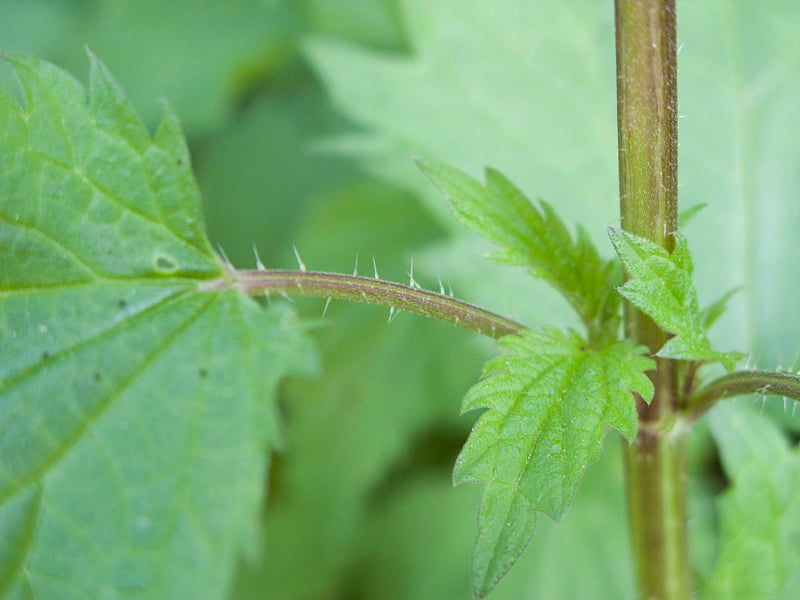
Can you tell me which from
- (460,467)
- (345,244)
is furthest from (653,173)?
(345,244)

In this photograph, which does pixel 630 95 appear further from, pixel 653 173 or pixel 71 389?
pixel 71 389

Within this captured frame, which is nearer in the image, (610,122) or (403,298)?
(403,298)

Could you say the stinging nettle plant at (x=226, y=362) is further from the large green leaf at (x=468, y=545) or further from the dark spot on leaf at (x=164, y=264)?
the large green leaf at (x=468, y=545)

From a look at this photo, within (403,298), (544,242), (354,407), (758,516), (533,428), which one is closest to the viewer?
(533,428)

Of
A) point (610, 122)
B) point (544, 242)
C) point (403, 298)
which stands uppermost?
point (610, 122)

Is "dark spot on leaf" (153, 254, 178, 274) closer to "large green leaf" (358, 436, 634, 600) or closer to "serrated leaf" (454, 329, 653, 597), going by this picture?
"serrated leaf" (454, 329, 653, 597)

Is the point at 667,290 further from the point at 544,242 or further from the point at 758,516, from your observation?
the point at 758,516

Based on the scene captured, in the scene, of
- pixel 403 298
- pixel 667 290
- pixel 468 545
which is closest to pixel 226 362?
pixel 403 298

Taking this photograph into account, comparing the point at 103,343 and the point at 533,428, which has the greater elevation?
the point at 533,428
